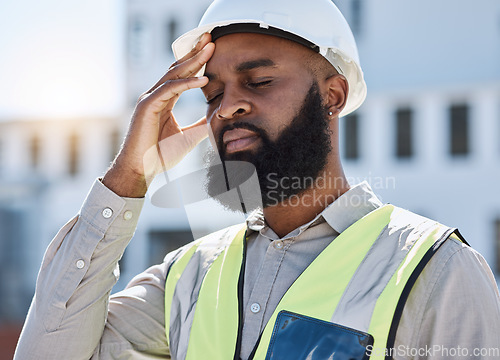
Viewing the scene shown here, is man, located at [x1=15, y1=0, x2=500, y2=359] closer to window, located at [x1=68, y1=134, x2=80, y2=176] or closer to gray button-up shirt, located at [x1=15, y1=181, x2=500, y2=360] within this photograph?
gray button-up shirt, located at [x1=15, y1=181, x2=500, y2=360]

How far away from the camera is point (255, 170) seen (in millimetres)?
2373

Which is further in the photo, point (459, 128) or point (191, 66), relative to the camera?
point (459, 128)

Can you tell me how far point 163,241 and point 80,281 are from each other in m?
19.4

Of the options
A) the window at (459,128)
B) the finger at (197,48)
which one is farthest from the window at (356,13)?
the finger at (197,48)

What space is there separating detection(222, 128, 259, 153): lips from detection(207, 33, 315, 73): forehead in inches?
9.3

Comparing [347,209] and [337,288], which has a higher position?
[347,209]

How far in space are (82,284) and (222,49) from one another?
98 centimetres

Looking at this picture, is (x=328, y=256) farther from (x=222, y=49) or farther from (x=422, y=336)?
(x=222, y=49)

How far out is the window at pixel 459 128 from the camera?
727 inches

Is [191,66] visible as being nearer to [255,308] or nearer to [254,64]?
[254,64]

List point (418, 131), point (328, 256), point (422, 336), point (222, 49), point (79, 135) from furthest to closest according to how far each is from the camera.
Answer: point (79, 135)
point (418, 131)
point (222, 49)
point (328, 256)
point (422, 336)

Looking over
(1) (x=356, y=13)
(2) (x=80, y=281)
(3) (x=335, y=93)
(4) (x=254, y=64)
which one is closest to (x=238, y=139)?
(4) (x=254, y=64)

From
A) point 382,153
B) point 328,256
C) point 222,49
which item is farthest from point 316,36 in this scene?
point 382,153

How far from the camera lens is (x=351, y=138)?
1948 cm
